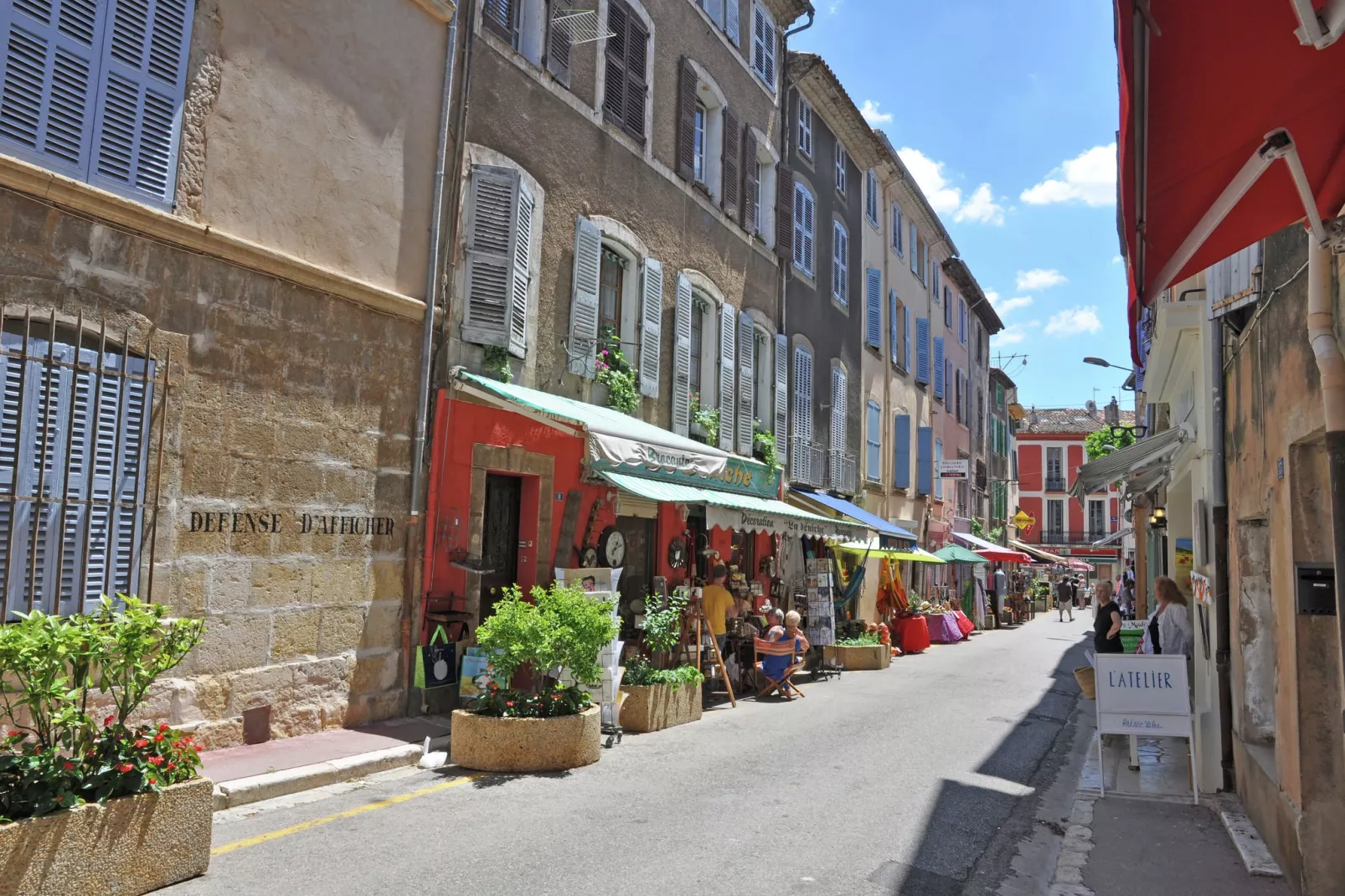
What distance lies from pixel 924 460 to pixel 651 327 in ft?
51.5

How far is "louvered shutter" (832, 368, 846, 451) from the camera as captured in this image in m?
20.6

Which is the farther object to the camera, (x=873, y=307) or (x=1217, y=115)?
(x=873, y=307)

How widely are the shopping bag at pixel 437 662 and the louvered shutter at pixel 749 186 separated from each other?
9.79m

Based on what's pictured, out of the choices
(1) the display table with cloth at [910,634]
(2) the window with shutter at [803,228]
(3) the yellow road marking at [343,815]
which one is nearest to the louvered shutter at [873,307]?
(2) the window with shutter at [803,228]

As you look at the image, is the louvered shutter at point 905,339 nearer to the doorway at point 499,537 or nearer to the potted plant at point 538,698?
the doorway at point 499,537

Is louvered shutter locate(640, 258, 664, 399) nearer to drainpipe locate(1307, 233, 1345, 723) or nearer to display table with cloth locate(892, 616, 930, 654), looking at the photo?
drainpipe locate(1307, 233, 1345, 723)

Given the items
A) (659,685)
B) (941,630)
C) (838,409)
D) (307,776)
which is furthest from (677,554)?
(941,630)

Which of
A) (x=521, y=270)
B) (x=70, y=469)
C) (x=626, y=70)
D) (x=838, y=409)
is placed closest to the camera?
(x=70, y=469)

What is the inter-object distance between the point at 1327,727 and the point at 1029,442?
2410 inches

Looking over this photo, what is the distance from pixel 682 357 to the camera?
1426 centimetres

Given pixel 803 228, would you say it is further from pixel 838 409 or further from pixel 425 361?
pixel 425 361

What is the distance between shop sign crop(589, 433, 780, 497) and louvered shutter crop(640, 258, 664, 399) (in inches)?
65.7

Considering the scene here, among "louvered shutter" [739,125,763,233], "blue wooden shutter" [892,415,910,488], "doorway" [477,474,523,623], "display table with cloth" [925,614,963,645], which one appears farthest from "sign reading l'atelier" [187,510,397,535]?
"blue wooden shutter" [892,415,910,488]

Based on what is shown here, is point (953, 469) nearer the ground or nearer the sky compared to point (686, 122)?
nearer the ground
